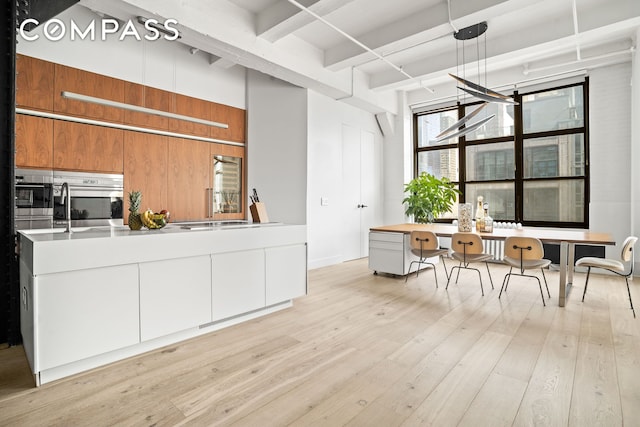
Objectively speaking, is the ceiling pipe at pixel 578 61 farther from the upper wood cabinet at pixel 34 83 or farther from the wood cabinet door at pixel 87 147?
the upper wood cabinet at pixel 34 83

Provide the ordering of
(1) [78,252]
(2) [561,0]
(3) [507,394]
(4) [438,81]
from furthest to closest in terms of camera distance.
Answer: (4) [438,81], (2) [561,0], (1) [78,252], (3) [507,394]

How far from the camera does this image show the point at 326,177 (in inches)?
237

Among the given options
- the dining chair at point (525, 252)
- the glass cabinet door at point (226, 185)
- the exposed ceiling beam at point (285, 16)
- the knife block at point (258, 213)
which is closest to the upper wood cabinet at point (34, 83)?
the glass cabinet door at point (226, 185)

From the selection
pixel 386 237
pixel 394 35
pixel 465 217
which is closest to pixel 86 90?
pixel 394 35

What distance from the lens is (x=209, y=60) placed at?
5316 millimetres

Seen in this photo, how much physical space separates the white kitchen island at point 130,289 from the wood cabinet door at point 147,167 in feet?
6.68

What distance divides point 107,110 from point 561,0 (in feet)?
18.5

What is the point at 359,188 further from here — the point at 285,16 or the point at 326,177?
the point at 285,16

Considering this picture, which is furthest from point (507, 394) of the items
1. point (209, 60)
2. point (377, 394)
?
point (209, 60)

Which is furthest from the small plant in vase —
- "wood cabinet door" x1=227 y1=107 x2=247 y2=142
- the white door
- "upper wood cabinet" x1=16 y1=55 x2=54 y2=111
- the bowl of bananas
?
the white door

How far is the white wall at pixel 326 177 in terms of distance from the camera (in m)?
5.77

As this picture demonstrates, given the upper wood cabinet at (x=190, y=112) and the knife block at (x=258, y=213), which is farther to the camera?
the upper wood cabinet at (x=190, y=112)

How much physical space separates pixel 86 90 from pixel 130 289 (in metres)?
3.05

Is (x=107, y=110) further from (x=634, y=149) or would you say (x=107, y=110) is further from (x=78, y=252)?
(x=634, y=149)
